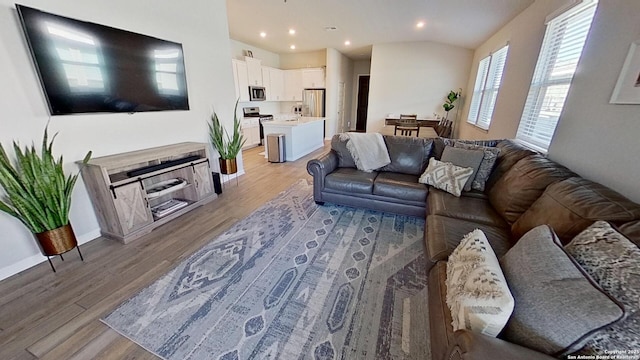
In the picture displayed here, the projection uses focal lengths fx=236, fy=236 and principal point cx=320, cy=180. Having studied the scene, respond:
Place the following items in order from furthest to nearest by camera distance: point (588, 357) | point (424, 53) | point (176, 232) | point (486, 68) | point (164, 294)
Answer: point (424, 53) < point (486, 68) < point (176, 232) < point (164, 294) < point (588, 357)

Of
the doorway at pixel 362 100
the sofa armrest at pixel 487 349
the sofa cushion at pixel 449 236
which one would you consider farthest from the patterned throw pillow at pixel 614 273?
the doorway at pixel 362 100

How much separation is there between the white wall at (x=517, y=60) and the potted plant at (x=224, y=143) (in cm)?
387

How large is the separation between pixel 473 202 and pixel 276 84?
652 cm

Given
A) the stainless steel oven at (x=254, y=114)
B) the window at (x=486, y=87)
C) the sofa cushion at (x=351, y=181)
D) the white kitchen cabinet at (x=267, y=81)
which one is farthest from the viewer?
Answer: the white kitchen cabinet at (x=267, y=81)

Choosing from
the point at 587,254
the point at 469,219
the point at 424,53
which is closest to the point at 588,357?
the point at 587,254

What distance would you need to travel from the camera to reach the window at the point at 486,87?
4.08 metres

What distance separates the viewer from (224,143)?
11.8 feet

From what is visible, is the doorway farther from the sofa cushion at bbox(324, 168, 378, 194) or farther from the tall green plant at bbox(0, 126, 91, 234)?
the tall green plant at bbox(0, 126, 91, 234)

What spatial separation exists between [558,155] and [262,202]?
3139 mm

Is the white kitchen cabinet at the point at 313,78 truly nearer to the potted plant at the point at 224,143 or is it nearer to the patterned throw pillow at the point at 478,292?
the potted plant at the point at 224,143

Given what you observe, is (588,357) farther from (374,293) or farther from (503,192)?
(503,192)

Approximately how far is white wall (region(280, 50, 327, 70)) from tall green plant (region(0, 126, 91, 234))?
6.86 metres

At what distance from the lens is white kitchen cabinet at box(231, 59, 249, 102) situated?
564 centimetres

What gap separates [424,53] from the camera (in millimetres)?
6129
